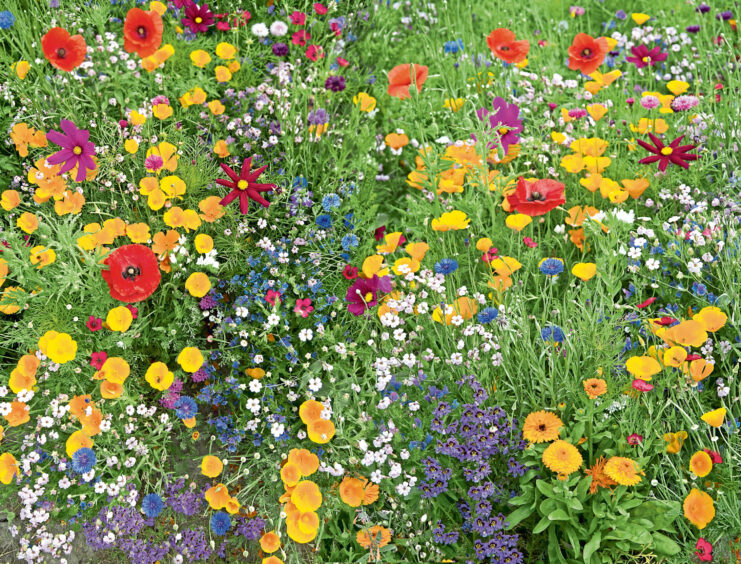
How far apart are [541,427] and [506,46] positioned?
1.69m

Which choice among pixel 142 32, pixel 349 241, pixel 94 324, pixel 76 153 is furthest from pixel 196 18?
pixel 94 324

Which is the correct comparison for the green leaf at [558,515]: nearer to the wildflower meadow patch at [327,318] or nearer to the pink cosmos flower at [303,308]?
the wildflower meadow patch at [327,318]

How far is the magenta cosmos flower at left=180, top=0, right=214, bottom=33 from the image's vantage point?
3168 mm

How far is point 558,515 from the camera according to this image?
6.68 feet

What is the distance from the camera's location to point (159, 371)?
2.34 m

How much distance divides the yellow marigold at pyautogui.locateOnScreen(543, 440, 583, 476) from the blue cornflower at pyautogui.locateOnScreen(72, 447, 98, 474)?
1.44 m

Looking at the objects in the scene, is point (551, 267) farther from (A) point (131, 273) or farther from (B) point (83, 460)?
(B) point (83, 460)

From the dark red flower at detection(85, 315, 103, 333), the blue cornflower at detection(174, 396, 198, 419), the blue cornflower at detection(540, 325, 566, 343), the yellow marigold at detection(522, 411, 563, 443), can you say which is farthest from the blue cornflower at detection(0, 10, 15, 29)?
the yellow marigold at detection(522, 411, 563, 443)

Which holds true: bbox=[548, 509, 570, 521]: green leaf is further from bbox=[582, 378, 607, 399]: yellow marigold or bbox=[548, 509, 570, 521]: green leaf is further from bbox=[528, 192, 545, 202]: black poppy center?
bbox=[528, 192, 545, 202]: black poppy center

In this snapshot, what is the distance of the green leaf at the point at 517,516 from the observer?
2.11 metres

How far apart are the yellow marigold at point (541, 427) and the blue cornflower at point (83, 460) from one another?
4.55 feet

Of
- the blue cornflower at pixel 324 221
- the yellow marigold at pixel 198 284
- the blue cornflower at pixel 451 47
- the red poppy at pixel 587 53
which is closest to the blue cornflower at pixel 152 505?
the yellow marigold at pixel 198 284

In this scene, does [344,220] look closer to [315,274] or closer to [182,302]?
[315,274]

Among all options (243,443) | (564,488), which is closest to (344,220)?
(243,443)
